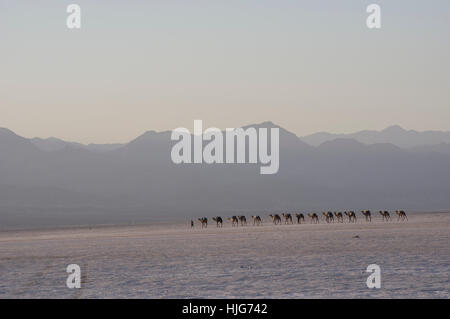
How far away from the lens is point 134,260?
2914 centimetres

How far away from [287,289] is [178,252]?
13.3 m

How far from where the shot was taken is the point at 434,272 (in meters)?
21.9

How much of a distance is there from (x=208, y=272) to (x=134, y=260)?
6.16 meters

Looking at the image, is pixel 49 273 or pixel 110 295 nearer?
pixel 110 295
